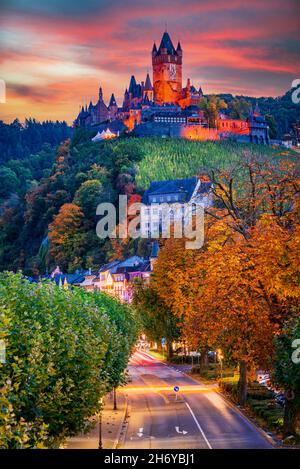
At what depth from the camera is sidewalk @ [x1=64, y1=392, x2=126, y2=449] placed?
4016cm

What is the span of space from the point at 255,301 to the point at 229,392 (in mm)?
18797

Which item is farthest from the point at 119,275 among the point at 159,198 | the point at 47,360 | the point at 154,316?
the point at 47,360

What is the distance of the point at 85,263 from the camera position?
18825 cm

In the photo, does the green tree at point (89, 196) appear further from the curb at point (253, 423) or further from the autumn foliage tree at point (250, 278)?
the autumn foliage tree at point (250, 278)

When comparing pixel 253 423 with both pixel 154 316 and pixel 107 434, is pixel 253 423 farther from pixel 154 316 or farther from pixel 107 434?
pixel 154 316

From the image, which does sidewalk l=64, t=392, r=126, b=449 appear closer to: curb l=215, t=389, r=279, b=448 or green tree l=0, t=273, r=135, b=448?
green tree l=0, t=273, r=135, b=448

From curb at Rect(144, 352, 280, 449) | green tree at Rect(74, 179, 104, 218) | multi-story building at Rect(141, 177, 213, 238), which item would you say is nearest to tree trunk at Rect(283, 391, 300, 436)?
curb at Rect(144, 352, 280, 449)

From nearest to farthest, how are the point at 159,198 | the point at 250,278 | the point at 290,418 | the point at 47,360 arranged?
the point at 47,360 → the point at 290,418 → the point at 250,278 → the point at 159,198

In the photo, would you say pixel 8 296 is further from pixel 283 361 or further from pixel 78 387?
pixel 283 361

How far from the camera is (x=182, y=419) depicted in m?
50.4

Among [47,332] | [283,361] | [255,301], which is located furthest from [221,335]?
[47,332]

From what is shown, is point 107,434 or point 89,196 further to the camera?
point 89,196

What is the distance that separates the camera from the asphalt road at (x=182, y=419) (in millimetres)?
40969

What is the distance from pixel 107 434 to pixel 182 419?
7.10 m
